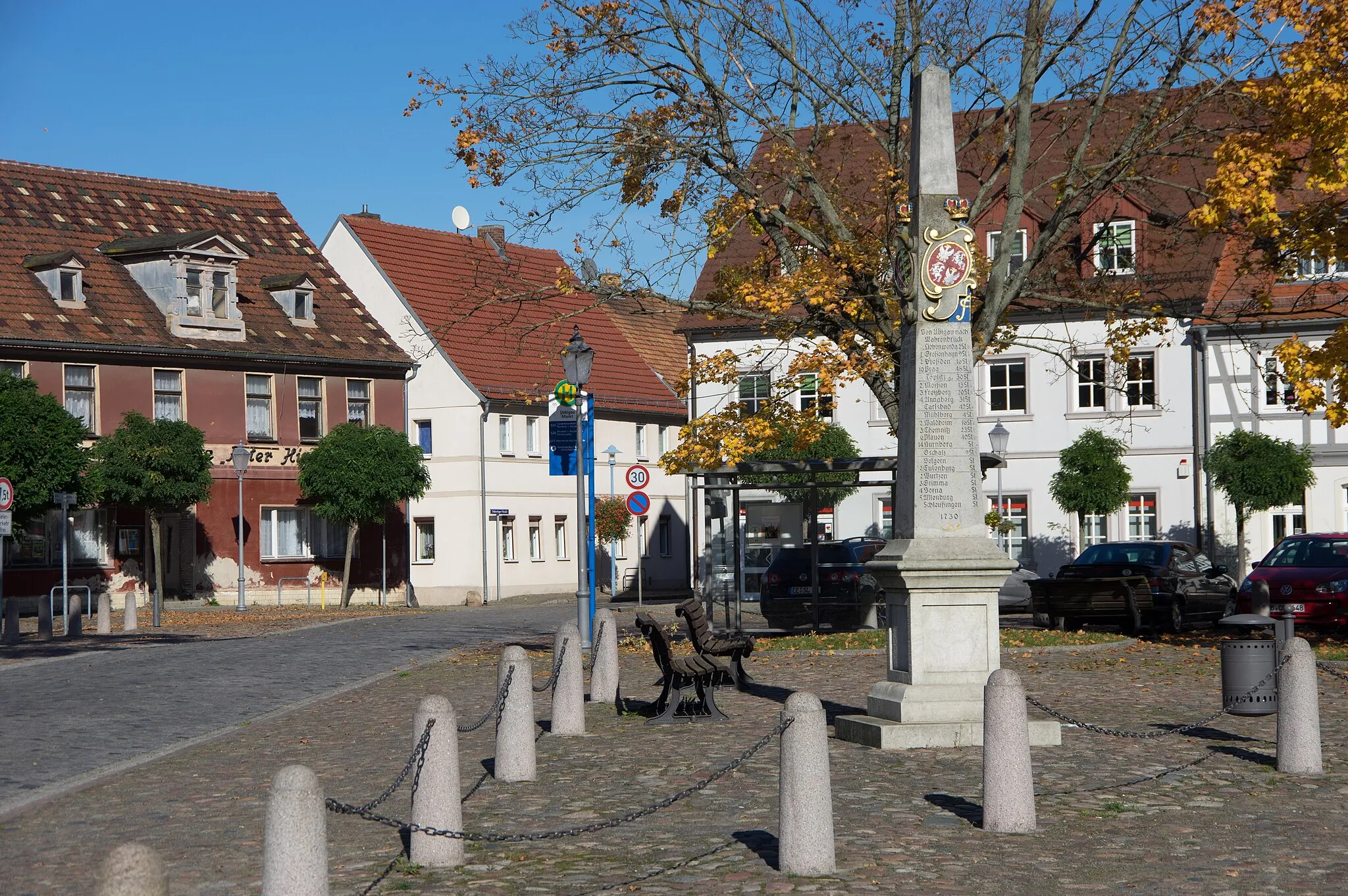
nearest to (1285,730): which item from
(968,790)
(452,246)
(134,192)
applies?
(968,790)

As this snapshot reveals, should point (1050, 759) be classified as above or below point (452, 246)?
below

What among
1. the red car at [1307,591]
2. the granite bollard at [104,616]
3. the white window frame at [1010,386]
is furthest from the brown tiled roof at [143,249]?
the red car at [1307,591]

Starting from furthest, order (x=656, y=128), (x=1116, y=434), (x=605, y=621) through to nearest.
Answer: (x=1116, y=434)
(x=656, y=128)
(x=605, y=621)

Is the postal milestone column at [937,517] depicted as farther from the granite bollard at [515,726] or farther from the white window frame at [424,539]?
the white window frame at [424,539]

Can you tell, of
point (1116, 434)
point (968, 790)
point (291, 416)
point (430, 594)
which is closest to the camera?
point (968, 790)

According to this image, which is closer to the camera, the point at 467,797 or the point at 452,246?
the point at 467,797

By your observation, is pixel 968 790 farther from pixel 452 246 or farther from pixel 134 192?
pixel 452 246

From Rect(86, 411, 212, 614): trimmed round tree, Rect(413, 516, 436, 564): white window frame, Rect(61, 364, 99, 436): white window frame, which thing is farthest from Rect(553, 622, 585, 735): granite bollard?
Rect(413, 516, 436, 564): white window frame

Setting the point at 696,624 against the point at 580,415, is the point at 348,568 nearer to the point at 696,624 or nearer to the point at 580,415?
the point at 580,415

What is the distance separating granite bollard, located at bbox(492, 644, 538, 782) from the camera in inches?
423

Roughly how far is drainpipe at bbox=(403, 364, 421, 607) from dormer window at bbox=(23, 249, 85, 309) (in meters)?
10.0

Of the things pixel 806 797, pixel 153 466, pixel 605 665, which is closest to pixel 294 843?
pixel 806 797

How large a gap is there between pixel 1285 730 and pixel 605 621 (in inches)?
275

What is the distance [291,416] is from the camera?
45625 millimetres
